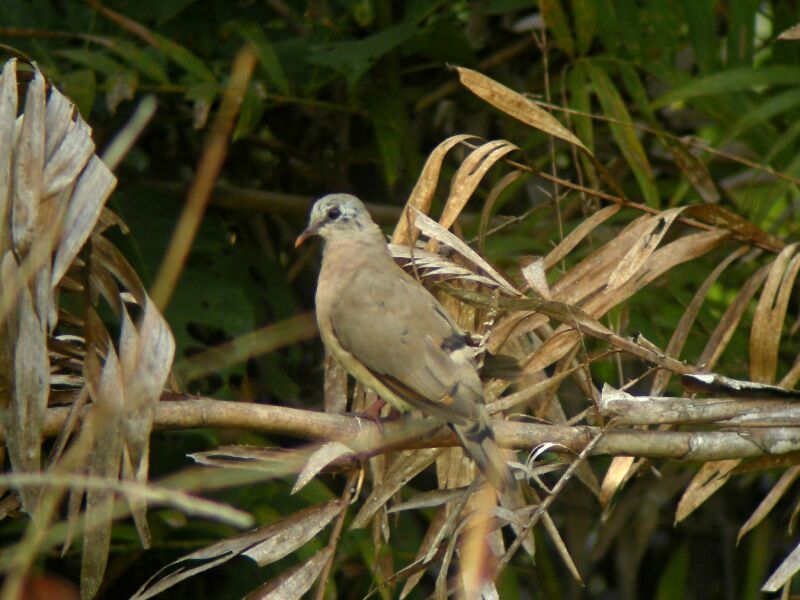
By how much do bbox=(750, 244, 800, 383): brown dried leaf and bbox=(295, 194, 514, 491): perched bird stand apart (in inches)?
31.4

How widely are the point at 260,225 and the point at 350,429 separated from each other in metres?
2.84

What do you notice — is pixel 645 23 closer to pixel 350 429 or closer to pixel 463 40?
pixel 463 40

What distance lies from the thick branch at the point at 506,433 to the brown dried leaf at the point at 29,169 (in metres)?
0.44

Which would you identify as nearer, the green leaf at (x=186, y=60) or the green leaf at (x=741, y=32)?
the green leaf at (x=186, y=60)

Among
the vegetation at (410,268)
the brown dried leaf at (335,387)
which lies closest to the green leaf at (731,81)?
the vegetation at (410,268)

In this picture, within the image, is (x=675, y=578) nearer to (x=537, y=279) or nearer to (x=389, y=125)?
(x=389, y=125)

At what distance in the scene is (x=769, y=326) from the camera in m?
3.40

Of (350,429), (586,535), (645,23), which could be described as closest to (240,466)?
(350,429)

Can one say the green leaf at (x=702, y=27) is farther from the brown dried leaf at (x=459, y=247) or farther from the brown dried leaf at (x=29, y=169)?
the brown dried leaf at (x=29, y=169)

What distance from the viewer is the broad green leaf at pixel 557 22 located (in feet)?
15.0

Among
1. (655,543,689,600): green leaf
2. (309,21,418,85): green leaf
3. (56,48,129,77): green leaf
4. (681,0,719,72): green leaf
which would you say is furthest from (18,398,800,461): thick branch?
(655,543,689,600): green leaf

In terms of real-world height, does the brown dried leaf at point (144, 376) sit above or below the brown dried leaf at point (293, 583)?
above

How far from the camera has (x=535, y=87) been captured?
570cm

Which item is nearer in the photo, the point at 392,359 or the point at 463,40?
the point at 392,359
